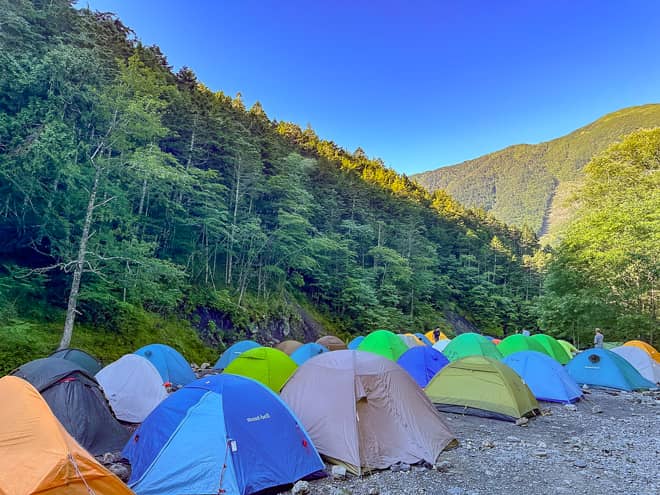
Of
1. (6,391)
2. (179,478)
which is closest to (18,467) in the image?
(6,391)

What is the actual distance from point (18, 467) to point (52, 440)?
10.9 inches

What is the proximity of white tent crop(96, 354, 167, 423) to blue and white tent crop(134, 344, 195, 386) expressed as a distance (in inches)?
102

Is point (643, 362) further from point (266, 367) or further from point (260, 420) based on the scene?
point (260, 420)

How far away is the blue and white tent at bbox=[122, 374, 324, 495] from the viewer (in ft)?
15.6

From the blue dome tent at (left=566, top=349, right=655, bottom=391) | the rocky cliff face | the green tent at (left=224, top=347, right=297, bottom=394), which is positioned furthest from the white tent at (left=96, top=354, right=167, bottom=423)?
the blue dome tent at (left=566, top=349, right=655, bottom=391)

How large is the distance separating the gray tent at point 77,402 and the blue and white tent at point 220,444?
74cm

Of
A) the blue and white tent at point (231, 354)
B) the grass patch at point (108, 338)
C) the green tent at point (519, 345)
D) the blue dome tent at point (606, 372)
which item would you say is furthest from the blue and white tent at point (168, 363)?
the blue dome tent at point (606, 372)

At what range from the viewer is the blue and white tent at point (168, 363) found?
426 inches

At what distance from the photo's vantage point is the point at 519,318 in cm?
4244

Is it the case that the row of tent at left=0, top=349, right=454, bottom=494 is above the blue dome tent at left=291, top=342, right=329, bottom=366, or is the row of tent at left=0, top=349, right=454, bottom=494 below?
above

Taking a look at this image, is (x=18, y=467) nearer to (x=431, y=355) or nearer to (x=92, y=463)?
(x=92, y=463)

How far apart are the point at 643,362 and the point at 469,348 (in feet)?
20.2

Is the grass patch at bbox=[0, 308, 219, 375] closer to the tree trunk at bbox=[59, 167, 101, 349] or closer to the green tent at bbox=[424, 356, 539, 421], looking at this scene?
the tree trunk at bbox=[59, 167, 101, 349]

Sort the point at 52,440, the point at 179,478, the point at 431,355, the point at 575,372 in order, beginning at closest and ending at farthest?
the point at 52,440 < the point at 179,478 < the point at 431,355 < the point at 575,372
